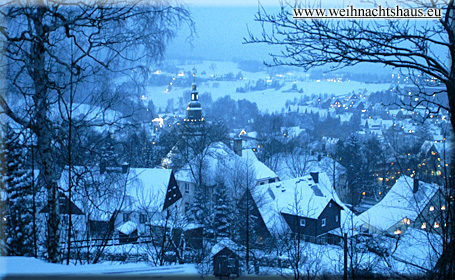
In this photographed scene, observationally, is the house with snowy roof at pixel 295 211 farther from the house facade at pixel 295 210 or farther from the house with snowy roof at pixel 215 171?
the house with snowy roof at pixel 215 171

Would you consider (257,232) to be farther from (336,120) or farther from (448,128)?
(336,120)

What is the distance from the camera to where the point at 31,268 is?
1968 mm

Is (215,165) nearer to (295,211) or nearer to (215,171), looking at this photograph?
(215,171)

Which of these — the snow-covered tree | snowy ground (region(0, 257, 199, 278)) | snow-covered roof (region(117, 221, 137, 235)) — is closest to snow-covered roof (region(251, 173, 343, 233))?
snow-covered roof (region(117, 221, 137, 235))

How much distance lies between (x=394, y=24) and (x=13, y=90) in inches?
105

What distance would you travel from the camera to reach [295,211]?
10672 millimetres

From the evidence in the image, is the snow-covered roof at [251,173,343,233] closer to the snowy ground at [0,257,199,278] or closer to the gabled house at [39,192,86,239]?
the gabled house at [39,192,86,239]

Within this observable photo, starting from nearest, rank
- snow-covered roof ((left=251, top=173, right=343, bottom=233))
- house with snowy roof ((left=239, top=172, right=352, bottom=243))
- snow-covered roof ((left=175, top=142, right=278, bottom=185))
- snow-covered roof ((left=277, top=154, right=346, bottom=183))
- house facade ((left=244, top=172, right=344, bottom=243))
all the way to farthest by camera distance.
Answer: house with snowy roof ((left=239, top=172, right=352, bottom=243))
house facade ((left=244, top=172, right=344, bottom=243))
snow-covered roof ((left=251, top=173, right=343, bottom=233))
snow-covered roof ((left=175, top=142, right=278, bottom=185))
snow-covered roof ((left=277, top=154, right=346, bottom=183))

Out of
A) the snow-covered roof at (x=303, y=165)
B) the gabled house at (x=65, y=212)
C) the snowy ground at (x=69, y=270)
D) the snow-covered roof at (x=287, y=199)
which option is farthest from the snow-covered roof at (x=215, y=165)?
the snowy ground at (x=69, y=270)

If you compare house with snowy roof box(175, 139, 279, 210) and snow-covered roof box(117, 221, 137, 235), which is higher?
house with snowy roof box(175, 139, 279, 210)

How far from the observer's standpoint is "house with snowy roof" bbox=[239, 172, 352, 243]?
1012cm

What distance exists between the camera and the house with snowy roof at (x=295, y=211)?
33.2ft

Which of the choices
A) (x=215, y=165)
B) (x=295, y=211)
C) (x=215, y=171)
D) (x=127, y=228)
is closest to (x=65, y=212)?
(x=127, y=228)

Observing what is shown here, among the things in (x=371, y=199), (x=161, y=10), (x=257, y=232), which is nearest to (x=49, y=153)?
(x=161, y=10)
